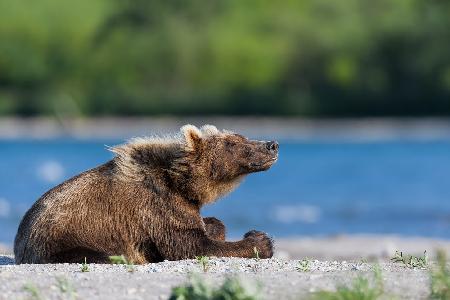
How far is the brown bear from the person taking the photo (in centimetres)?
1006

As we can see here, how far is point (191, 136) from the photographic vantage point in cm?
1063

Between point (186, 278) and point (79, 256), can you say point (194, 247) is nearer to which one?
point (79, 256)

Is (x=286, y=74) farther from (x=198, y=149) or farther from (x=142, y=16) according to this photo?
(x=198, y=149)

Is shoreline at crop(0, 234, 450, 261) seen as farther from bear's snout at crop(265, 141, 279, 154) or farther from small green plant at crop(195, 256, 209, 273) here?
small green plant at crop(195, 256, 209, 273)

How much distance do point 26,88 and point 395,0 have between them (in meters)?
31.0

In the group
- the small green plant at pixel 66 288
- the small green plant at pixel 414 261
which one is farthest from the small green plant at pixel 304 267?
the small green plant at pixel 66 288

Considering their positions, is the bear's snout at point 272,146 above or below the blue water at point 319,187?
below

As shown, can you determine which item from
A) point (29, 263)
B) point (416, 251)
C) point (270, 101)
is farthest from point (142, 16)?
point (29, 263)

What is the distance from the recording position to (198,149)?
1066cm

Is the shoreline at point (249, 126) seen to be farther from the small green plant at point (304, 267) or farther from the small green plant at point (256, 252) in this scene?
the small green plant at point (304, 267)

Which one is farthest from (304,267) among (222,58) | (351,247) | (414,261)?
(222,58)

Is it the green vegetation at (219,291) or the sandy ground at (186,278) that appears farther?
the sandy ground at (186,278)

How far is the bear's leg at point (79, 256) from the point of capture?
386 inches

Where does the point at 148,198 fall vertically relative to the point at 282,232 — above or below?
below
